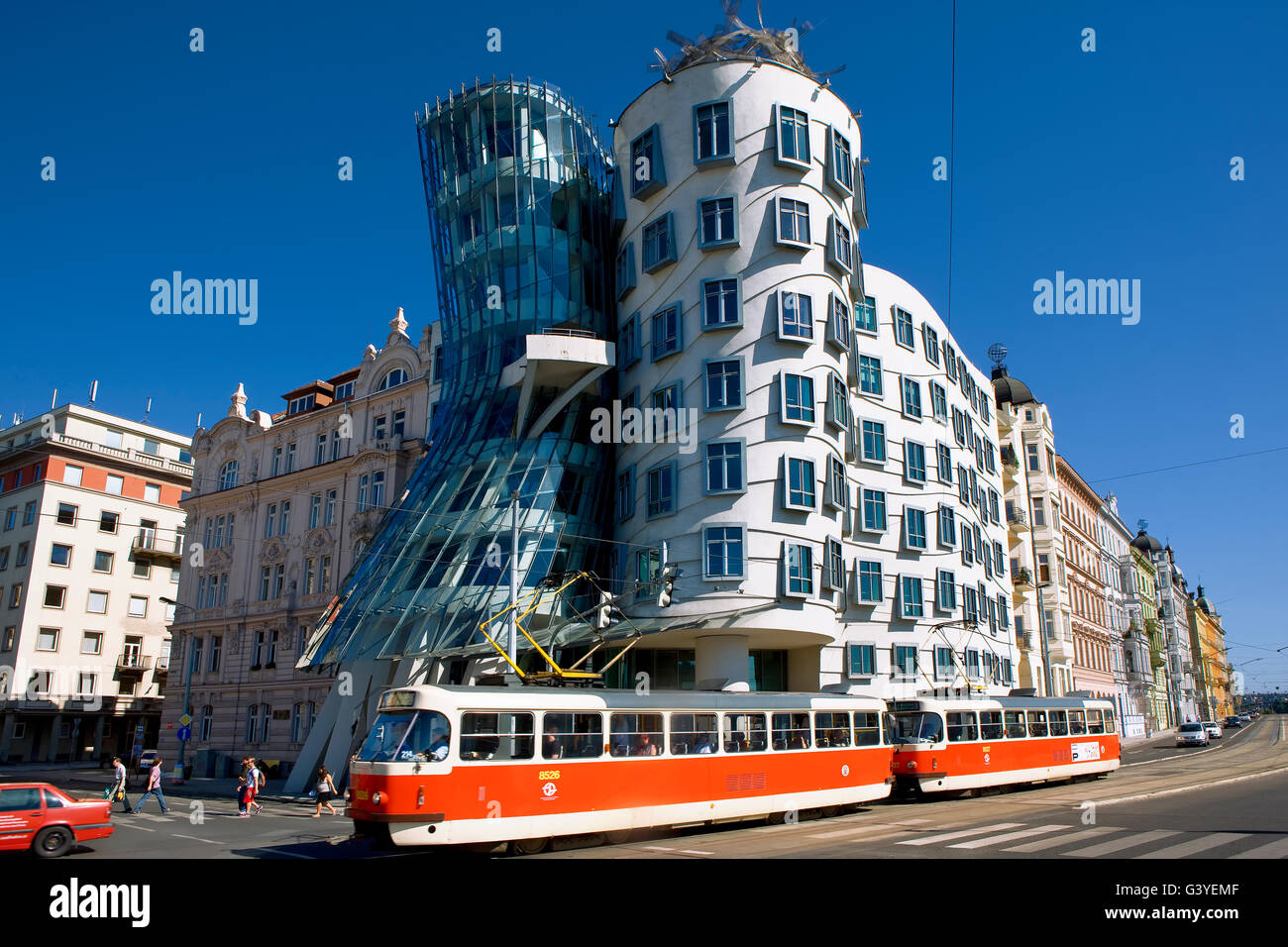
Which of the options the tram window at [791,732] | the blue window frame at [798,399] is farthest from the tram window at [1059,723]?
the tram window at [791,732]

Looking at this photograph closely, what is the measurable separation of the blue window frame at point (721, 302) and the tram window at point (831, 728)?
1705 centimetres

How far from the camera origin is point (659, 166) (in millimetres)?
39875

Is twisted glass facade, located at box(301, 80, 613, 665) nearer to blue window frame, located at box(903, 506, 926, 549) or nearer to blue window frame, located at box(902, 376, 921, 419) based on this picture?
blue window frame, located at box(903, 506, 926, 549)

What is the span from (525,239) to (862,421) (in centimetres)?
1846

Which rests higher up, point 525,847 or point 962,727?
point 962,727

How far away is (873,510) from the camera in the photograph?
4366cm

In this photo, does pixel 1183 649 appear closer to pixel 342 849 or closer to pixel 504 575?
pixel 504 575

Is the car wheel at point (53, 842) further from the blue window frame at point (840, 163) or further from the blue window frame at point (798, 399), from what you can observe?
the blue window frame at point (840, 163)

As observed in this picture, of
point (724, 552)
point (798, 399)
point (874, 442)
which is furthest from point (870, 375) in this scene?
point (724, 552)

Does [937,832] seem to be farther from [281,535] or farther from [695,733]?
[281,535]

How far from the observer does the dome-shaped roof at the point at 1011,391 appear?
69.6 metres

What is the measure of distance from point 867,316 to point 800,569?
16733 millimetres
